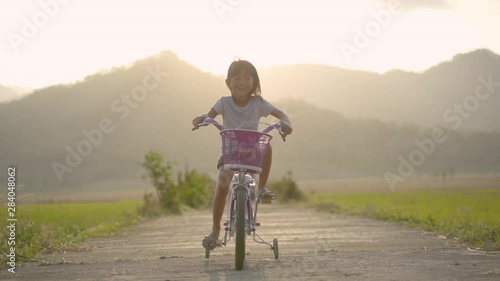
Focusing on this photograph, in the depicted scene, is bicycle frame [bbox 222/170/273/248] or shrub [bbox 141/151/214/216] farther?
shrub [bbox 141/151/214/216]

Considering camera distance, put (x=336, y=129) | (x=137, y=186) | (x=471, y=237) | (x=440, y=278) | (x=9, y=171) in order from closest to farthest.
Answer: (x=440, y=278) < (x=471, y=237) < (x=9, y=171) < (x=137, y=186) < (x=336, y=129)

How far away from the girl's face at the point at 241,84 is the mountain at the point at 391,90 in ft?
81.2

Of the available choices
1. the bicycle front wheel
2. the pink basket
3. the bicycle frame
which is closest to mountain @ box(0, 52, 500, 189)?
the bicycle frame

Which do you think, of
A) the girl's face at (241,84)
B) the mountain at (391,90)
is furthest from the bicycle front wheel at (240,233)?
the mountain at (391,90)

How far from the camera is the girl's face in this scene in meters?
7.17

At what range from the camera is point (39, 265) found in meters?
7.41

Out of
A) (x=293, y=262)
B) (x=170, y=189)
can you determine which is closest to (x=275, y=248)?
(x=293, y=262)

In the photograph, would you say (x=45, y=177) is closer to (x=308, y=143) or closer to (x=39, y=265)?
(x=308, y=143)

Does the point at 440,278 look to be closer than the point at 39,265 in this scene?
Yes

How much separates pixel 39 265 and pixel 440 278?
4.09m

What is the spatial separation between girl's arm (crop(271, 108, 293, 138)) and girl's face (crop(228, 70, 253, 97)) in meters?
0.35

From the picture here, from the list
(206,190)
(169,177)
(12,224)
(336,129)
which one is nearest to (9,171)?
(12,224)

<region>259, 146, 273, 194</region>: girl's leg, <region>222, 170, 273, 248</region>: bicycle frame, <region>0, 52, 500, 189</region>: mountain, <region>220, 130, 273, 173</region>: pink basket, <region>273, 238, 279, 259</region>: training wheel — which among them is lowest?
<region>273, 238, 279, 259</region>: training wheel

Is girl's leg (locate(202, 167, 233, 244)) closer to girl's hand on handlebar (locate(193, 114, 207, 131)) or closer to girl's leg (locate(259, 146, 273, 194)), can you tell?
girl's leg (locate(259, 146, 273, 194))
